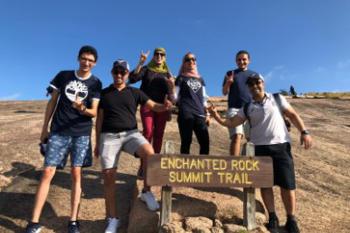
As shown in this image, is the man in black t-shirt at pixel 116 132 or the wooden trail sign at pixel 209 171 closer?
the wooden trail sign at pixel 209 171

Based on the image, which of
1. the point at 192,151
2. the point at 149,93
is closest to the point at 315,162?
the point at 192,151

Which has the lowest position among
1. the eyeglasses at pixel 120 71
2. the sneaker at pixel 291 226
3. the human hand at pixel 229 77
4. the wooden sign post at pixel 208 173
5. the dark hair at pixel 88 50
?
the sneaker at pixel 291 226

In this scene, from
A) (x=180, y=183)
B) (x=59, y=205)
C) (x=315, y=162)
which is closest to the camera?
(x=180, y=183)

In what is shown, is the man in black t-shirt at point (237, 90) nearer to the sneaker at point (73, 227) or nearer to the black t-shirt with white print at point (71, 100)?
the black t-shirt with white print at point (71, 100)

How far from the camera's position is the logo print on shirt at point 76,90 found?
5.73 metres

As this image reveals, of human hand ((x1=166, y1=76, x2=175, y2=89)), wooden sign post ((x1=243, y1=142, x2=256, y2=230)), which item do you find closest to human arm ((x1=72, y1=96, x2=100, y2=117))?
human hand ((x1=166, y1=76, x2=175, y2=89))

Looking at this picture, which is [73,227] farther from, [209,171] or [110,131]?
[209,171]

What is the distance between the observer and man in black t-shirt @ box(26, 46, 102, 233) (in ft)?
18.3

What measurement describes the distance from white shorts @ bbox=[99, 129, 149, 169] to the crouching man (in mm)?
1945

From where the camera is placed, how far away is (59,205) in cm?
675

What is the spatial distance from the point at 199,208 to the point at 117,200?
5.84 ft

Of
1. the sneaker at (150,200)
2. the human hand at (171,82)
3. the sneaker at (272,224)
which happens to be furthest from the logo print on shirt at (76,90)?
the sneaker at (272,224)

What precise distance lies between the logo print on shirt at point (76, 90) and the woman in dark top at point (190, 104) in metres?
1.79

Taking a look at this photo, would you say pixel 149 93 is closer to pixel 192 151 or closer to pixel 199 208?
pixel 199 208
